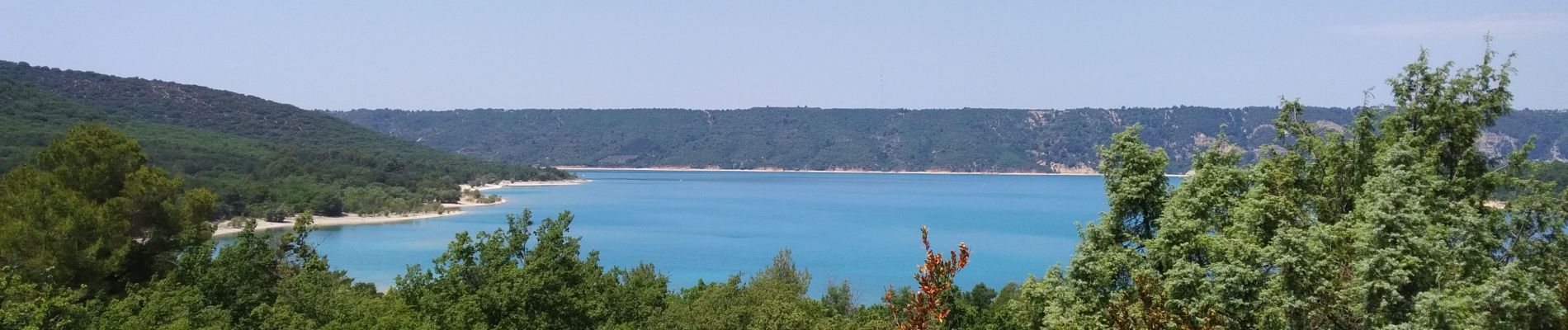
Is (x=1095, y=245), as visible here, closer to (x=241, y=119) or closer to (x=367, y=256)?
(x=367, y=256)

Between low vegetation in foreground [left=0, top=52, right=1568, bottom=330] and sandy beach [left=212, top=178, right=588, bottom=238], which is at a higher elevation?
low vegetation in foreground [left=0, top=52, right=1568, bottom=330]

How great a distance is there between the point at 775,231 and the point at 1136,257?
59.7 m

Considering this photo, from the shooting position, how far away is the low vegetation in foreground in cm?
903

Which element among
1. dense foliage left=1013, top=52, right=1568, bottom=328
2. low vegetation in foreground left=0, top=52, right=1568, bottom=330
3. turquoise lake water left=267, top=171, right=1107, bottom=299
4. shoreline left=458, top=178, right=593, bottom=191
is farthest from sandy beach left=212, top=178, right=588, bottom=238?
dense foliage left=1013, top=52, right=1568, bottom=328

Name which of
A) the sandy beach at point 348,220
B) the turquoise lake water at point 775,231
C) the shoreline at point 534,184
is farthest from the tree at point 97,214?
the shoreline at point 534,184

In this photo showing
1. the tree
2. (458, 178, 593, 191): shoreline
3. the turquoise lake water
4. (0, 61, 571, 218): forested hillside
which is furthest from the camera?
(458, 178, 593, 191): shoreline

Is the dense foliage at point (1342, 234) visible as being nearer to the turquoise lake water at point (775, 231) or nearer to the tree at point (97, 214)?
the turquoise lake water at point (775, 231)

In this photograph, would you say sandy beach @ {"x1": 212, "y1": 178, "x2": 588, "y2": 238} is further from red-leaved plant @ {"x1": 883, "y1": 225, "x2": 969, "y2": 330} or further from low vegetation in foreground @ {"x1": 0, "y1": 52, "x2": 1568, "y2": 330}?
red-leaved plant @ {"x1": 883, "y1": 225, "x2": 969, "y2": 330}

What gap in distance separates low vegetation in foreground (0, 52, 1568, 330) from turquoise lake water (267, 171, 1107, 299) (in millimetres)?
6877

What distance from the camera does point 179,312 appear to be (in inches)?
594

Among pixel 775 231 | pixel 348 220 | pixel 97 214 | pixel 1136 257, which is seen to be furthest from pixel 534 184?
pixel 1136 257

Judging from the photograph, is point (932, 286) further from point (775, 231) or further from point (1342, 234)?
point (775, 231)

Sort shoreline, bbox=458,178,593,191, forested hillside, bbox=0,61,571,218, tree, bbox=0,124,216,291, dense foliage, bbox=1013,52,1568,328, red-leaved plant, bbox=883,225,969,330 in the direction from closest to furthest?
red-leaved plant, bbox=883,225,969,330
dense foliage, bbox=1013,52,1568,328
tree, bbox=0,124,216,291
forested hillside, bbox=0,61,571,218
shoreline, bbox=458,178,593,191

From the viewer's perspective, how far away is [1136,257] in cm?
1106
